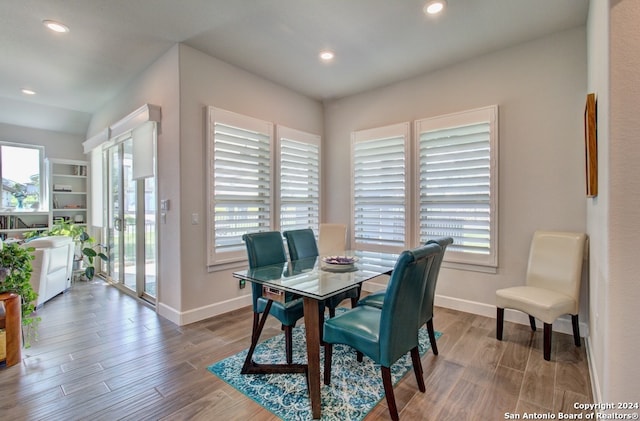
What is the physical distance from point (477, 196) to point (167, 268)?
361 centimetres

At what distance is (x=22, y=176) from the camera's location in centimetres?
536

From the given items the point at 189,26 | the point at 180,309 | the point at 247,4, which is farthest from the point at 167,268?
the point at 247,4

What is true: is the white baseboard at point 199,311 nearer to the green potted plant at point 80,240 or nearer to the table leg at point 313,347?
the table leg at point 313,347

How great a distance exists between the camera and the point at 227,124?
A: 3.52 m

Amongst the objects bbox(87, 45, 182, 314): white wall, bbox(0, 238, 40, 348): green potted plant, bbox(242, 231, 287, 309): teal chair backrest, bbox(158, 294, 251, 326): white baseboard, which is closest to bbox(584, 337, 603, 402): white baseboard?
bbox(242, 231, 287, 309): teal chair backrest

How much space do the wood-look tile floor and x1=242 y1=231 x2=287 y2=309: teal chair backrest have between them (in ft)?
2.47

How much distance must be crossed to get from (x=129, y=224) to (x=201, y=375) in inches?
118

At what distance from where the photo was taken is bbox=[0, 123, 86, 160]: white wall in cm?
521

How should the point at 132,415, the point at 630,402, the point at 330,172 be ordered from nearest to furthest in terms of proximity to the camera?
1. the point at 630,402
2. the point at 132,415
3. the point at 330,172

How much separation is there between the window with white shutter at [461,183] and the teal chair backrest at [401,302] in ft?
5.99

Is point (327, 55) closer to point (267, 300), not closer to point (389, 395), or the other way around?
point (267, 300)

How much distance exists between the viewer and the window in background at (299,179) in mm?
4250

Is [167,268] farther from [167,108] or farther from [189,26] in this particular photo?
[189,26]

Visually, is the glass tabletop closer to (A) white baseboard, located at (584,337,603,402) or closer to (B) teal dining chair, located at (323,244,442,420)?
(B) teal dining chair, located at (323,244,442,420)
